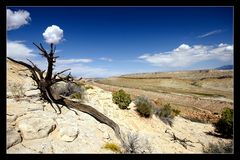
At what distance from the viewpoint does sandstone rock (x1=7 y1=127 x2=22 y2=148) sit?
5433mm

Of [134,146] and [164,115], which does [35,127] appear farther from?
[164,115]

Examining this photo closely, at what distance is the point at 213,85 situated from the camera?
5244cm

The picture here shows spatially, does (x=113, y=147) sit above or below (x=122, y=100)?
below

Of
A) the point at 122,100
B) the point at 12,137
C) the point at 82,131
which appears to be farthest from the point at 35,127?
the point at 122,100

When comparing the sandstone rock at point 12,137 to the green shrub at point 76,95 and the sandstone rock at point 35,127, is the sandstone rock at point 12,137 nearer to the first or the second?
the sandstone rock at point 35,127

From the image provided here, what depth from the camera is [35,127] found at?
6309 mm

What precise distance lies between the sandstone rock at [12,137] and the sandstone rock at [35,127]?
0.70 feet

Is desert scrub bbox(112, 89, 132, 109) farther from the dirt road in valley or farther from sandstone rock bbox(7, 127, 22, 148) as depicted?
sandstone rock bbox(7, 127, 22, 148)

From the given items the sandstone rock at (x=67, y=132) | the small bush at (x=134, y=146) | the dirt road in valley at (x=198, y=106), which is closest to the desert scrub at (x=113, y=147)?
the small bush at (x=134, y=146)

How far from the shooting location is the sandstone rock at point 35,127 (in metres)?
6.08

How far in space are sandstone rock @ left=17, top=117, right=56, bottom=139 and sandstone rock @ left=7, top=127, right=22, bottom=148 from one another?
21 centimetres

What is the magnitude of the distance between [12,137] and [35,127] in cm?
74

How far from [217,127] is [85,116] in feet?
20.5
